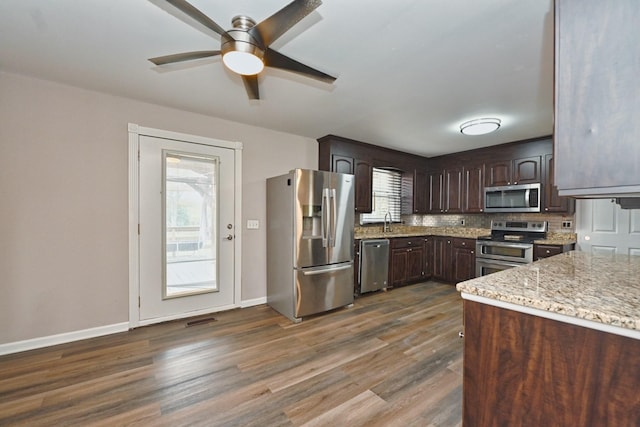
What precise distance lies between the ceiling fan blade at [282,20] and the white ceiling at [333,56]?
0.20m

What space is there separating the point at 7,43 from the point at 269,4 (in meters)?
1.95

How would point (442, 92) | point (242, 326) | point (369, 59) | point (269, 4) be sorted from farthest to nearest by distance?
point (242, 326) → point (442, 92) → point (369, 59) → point (269, 4)

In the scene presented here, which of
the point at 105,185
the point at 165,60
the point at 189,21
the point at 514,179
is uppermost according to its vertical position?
the point at 189,21

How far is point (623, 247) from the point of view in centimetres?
347

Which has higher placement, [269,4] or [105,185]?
[269,4]

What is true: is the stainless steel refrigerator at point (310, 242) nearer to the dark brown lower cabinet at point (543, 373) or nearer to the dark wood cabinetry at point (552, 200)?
the dark brown lower cabinet at point (543, 373)

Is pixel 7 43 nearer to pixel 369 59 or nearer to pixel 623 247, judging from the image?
pixel 369 59

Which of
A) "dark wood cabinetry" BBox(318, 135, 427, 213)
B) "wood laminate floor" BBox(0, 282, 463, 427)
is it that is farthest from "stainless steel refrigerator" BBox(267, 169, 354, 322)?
"dark wood cabinetry" BBox(318, 135, 427, 213)

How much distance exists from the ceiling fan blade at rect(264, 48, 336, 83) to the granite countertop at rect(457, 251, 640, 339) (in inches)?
59.4

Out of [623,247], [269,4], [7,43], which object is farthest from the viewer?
[623,247]

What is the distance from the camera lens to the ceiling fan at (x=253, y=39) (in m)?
1.28

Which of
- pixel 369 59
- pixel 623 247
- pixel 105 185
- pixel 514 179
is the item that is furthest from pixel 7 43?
pixel 623 247

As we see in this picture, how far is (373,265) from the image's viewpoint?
4066 mm

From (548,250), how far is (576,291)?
3302 mm
